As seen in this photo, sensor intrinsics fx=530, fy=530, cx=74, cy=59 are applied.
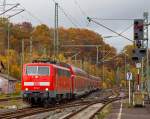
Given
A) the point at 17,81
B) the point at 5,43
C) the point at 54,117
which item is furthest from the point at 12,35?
the point at 54,117

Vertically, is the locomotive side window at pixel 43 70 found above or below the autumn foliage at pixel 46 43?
below

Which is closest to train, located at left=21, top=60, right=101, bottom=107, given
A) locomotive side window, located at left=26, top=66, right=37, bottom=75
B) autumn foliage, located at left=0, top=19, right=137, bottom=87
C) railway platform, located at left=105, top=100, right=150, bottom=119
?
locomotive side window, located at left=26, top=66, right=37, bottom=75

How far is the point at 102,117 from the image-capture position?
26.8 meters

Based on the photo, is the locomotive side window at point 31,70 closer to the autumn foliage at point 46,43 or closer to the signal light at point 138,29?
the signal light at point 138,29

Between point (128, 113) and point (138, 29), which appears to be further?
point (138, 29)

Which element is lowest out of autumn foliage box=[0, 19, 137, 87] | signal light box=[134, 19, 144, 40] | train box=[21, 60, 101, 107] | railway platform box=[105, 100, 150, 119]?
railway platform box=[105, 100, 150, 119]

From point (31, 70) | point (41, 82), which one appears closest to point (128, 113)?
point (41, 82)

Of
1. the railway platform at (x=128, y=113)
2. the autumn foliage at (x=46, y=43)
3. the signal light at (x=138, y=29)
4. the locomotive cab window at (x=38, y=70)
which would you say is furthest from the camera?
the autumn foliage at (x=46, y=43)

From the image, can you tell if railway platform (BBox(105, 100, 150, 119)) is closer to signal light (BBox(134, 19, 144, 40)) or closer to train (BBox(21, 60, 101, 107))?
signal light (BBox(134, 19, 144, 40))

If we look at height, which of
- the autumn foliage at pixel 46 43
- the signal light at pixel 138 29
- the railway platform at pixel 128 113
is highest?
the autumn foliage at pixel 46 43

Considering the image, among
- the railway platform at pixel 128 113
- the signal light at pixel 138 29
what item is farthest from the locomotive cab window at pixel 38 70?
the signal light at pixel 138 29

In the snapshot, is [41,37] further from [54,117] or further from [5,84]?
[54,117]

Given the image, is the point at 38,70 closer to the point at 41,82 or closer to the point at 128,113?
the point at 41,82

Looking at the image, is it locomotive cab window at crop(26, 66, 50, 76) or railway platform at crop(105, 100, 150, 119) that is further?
locomotive cab window at crop(26, 66, 50, 76)
